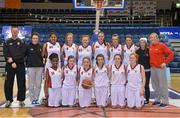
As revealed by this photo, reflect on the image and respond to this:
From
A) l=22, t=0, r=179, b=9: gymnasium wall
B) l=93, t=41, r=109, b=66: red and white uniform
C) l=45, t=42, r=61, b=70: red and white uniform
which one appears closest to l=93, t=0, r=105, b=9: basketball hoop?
l=93, t=41, r=109, b=66: red and white uniform

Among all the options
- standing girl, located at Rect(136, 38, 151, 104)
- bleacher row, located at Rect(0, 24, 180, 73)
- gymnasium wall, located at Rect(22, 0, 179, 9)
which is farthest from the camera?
gymnasium wall, located at Rect(22, 0, 179, 9)

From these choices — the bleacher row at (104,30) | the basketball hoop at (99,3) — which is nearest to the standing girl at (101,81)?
the basketball hoop at (99,3)

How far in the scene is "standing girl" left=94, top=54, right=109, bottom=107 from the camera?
8219mm

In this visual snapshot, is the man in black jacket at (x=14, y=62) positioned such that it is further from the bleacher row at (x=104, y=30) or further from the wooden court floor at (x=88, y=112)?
the bleacher row at (x=104, y=30)

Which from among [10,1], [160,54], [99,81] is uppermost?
[10,1]

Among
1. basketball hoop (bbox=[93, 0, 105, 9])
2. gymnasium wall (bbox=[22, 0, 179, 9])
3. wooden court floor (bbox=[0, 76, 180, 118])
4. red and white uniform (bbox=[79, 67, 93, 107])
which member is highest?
gymnasium wall (bbox=[22, 0, 179, 9])

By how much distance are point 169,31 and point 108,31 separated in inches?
138

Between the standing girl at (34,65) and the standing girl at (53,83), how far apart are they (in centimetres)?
22

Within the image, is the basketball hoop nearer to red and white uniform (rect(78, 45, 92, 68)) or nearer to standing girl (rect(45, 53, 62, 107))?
red and white uniform (rect(78, 45, 92, 68))

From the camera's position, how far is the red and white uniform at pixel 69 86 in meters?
8.20

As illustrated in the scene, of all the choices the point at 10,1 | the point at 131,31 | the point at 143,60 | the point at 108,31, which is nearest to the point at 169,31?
the point at 131,31

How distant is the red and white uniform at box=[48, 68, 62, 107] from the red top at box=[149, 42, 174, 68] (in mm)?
2067

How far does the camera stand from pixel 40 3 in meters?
27.8

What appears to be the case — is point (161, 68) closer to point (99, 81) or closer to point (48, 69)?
point (99, 81)
